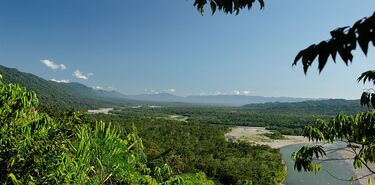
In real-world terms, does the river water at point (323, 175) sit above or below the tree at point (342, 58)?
below

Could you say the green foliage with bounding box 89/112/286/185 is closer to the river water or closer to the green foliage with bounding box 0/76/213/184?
the river water

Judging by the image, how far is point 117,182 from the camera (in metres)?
5.14

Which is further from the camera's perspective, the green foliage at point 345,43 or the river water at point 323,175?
the river water at point 323,175

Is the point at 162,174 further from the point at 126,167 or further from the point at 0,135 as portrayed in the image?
the point at 0,135

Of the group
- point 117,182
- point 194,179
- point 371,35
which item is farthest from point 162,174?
point 371,35

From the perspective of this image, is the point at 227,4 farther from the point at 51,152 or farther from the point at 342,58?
the point at 51,152

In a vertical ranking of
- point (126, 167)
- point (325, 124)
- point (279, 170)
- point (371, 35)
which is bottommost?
point (279, 170)

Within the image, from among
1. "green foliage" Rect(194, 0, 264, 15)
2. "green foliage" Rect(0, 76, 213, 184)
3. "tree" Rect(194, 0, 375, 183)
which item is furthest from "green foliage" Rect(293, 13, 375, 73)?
"green foliage" Rect(0, 76, 213, 184)

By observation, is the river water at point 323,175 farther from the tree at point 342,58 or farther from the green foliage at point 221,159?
the tree at point 342,58

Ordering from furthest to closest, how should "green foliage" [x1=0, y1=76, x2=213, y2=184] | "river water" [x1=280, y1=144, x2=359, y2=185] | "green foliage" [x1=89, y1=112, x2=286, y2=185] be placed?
"river water" [x1=280, y1=144, x2=359, y2=185] < "green foliage" [x1=89, y1=112, x2=286, y2=185] < "green foliage" [x1=0, y1=76, x2=213, y2=184]

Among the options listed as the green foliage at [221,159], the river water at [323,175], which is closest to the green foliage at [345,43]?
the green foliage at [221,159]

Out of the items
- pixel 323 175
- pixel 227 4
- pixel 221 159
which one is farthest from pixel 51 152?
pixel 323 175

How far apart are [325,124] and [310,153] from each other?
27.0 inches

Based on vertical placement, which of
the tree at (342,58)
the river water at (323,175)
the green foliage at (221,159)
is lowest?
the river water at (323,175)
